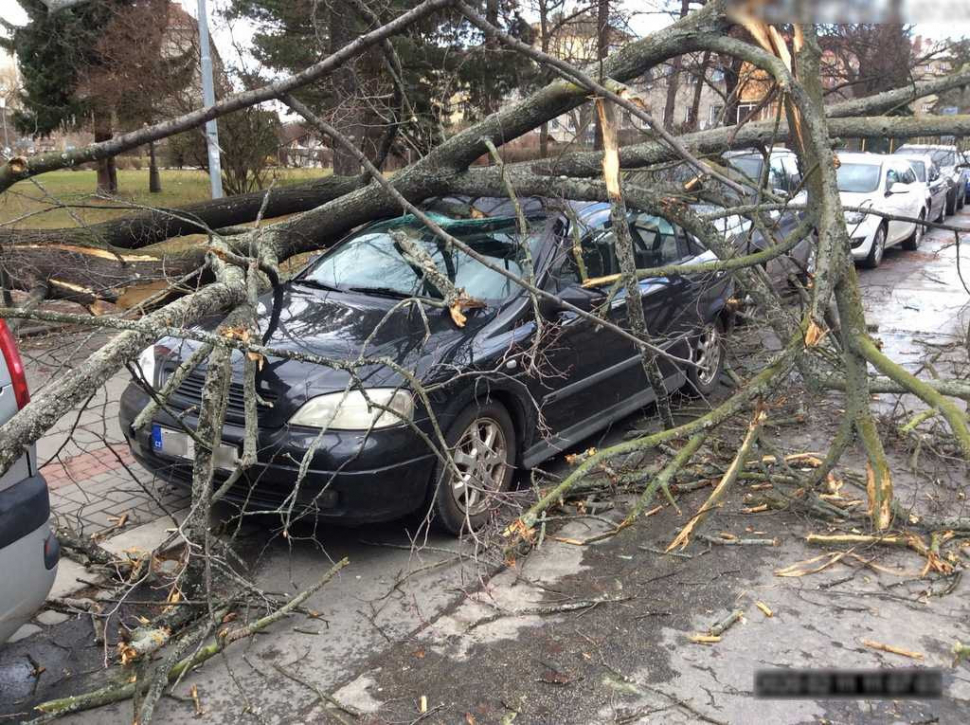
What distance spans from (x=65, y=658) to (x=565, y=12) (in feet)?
43.2

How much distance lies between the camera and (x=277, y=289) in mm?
5043

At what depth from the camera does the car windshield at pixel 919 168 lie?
16.8 m

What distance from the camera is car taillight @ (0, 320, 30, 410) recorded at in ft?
9.30

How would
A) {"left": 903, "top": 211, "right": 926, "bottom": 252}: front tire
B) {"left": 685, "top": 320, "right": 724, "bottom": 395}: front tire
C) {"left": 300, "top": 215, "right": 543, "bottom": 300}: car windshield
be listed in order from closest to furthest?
{"left": 300, "top": 215, "right": 543, "bottom": 300}: car windshield, {"left": 685, "top": 320, "right": 724, "bottom": 395}: front tire, {"left": 903, "top": 211, "right": 926, "bottom": 252}: front tire

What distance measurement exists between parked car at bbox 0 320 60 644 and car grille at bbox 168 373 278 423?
42.3 inches

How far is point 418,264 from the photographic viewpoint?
4770 mm

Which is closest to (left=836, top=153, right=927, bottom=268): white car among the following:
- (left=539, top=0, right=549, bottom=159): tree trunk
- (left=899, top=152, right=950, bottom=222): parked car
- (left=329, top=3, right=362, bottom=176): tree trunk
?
(left=899, top=152, right=950, bottom=222): parked car

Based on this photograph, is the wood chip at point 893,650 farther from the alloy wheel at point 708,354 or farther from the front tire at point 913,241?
the front tire at point 913,241

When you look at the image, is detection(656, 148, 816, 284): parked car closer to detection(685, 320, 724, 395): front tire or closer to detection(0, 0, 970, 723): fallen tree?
detection(0, 0, 970, 723): fallen tree

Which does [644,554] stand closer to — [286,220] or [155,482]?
[155,482]

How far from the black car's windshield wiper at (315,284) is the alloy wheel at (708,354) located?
2839 mm

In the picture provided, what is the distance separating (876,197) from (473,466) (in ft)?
35.9

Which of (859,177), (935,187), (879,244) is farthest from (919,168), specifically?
(879,244)

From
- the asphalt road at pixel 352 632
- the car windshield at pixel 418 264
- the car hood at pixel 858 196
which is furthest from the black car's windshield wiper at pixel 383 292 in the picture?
the car hood at pixel 858 196
